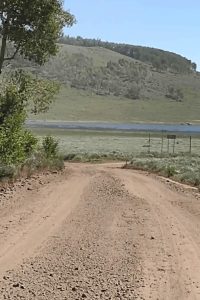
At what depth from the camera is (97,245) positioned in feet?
31.4

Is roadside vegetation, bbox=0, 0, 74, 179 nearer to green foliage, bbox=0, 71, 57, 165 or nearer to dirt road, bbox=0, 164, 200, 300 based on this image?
green foliage, bbox=0, 71, 57, 165

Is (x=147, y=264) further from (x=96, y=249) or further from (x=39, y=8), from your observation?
(x=39, y=8)

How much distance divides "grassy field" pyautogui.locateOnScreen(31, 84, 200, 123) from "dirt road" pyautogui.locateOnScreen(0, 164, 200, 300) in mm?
135037

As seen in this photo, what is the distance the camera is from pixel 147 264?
27.8 ft

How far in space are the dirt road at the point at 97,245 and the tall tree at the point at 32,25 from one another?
7.21m

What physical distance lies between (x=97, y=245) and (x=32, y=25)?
13.7 meters

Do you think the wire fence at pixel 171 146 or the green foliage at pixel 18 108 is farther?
the wire fence at pixel 171 146

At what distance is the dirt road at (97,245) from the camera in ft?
23.8

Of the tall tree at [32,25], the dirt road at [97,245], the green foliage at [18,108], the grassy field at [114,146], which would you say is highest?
the tall tree at [32,25]

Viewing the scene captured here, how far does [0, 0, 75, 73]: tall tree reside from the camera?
68.2 ft

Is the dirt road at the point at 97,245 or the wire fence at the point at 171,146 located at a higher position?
the dirt road at the point at 97,245

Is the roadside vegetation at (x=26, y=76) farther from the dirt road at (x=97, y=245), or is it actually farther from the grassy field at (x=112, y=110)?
the grassy field at (x=112, y=110)

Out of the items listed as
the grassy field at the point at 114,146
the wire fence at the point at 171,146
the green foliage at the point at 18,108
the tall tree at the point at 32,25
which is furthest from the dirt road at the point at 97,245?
the grassy field at the point at 114,146

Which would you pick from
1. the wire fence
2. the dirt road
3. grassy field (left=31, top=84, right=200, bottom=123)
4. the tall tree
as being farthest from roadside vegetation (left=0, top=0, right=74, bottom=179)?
grassy field (left=31, top=84, right=200, bottom=123)
